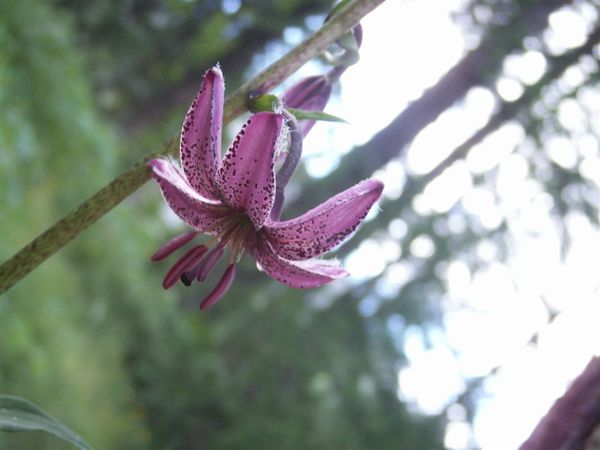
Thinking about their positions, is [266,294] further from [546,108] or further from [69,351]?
[546,108]

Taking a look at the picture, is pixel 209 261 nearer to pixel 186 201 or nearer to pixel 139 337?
pixel 186 201

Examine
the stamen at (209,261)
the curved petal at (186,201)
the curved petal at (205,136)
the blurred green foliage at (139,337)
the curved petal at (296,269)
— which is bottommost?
the curved petal at (296,269)

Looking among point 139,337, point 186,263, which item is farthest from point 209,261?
point 139,337

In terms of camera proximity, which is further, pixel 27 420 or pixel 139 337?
pixel 139 337

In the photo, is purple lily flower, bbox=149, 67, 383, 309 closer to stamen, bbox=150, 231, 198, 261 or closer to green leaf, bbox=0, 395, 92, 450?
stamen, bbox=150, 231, 198, 261

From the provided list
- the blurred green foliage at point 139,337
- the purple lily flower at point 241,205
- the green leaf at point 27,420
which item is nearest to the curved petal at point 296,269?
the purple lily flower at point 241,205

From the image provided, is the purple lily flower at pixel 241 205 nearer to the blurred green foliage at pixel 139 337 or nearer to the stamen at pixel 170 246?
the stamen at pixel 170 246

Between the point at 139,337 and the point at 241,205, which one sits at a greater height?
the point at 139,337

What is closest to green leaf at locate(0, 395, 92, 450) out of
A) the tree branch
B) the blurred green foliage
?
the tree branch

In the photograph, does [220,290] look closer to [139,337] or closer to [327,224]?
[327,224]
